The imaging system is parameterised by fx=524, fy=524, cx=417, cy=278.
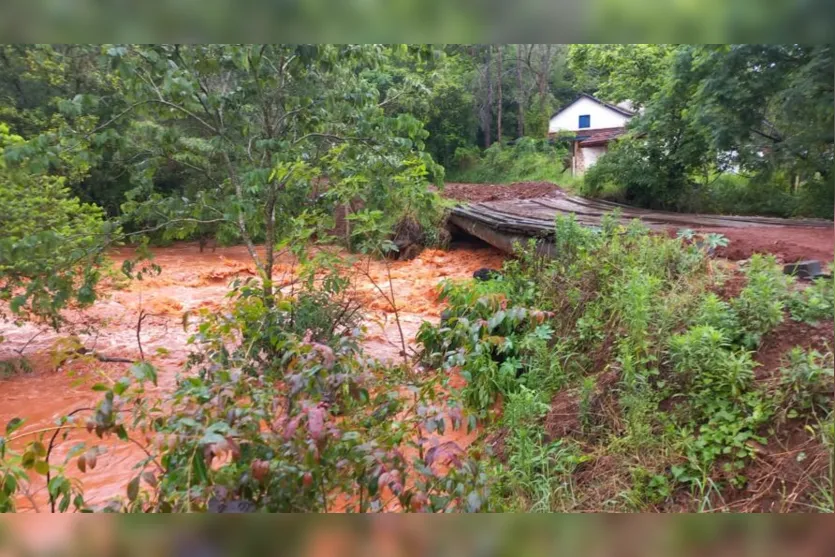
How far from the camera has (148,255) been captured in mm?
4090

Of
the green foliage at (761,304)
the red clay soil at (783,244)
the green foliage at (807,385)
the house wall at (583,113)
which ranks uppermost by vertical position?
the house wall at (583,113)

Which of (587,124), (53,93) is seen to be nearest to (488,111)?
(587,124)

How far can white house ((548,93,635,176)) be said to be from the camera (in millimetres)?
14289

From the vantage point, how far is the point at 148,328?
7484 mm

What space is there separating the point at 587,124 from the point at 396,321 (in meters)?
15.4

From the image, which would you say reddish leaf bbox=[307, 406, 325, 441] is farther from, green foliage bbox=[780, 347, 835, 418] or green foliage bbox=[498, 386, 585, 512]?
green foliage bbox=[780, 347, 835, 418]

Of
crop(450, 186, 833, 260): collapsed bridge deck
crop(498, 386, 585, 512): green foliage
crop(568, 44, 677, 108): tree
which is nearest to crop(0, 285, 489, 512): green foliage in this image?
crop(498, 386, 585, 512): green foliage

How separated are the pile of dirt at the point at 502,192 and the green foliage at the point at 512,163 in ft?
4.96

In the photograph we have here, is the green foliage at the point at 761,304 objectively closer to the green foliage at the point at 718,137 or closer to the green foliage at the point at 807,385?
the green foliage at the point at 807,385

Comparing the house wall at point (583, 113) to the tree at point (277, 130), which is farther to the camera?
the house wall at point (583, 113)

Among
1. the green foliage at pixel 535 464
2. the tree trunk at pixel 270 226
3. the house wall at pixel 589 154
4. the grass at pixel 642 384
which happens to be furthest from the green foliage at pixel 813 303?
the house wall at pixel 589 154

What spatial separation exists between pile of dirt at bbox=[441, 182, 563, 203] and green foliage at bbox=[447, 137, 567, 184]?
1513 millimetres

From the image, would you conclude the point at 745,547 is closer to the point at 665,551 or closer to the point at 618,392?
the point at 665,551

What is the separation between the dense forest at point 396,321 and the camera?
1421 millimetres
